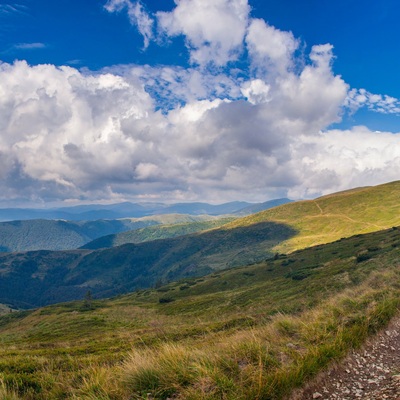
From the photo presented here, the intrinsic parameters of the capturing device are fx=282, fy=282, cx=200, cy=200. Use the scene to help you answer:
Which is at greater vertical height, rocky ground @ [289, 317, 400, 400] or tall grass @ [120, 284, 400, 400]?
tall grass @ [120, 284, 400, 400]

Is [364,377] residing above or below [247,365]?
below

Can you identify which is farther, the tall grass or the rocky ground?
the rocky ground

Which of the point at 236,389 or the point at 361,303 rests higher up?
the point at 236,389

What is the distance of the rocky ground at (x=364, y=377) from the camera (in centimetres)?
625

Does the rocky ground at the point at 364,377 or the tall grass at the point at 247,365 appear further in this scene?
the rocky ground at the point at 364,377

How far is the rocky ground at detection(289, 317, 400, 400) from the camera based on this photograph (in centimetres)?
625

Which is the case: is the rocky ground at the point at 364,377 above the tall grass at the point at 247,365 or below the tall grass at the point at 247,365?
below

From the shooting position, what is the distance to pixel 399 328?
10281 millimetres

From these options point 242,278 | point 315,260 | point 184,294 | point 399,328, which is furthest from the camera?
point 184,294

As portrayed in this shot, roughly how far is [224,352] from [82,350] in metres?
19.4

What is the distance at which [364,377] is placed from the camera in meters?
7.15

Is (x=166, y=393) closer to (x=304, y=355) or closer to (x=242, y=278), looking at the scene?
(x=304, y=355)

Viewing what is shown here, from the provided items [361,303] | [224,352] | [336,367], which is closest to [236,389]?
[224,352]

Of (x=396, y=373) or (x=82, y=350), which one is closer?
(x=396, y=373)
